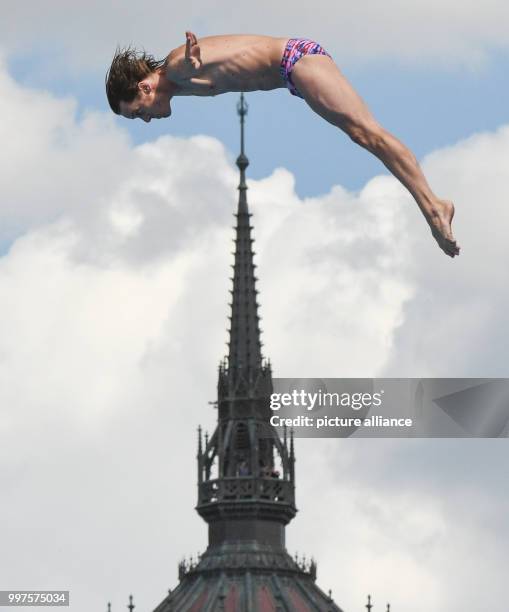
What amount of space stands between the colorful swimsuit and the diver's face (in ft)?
4.97

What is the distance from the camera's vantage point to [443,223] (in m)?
20.4

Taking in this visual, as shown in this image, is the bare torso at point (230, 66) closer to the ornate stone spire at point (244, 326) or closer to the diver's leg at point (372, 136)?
the diver's leg at point (372, 136)

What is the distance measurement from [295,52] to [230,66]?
73 cm

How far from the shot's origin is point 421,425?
47.4 meters

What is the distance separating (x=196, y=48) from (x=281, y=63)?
0.83 m

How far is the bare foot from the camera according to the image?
20391 millimetres

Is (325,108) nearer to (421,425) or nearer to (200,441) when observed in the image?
Result: (421,425)

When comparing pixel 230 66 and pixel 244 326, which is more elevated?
pixel 244 326

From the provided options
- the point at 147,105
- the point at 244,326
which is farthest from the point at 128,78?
the point at 244,326

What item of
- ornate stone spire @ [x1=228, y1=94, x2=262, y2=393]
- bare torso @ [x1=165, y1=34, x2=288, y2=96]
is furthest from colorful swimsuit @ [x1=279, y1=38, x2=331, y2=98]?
ornate stone spire @ [x1=228, y1=94, x2=262, y2=393]

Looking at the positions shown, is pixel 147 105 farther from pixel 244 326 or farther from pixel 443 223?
pixel 244 326

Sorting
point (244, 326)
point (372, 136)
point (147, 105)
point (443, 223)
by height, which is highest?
point (244, 326)

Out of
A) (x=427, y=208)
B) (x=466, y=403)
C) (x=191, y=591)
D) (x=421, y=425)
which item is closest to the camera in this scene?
(x=427, y=208)

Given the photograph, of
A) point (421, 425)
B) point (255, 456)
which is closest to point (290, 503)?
point (255, 456)
